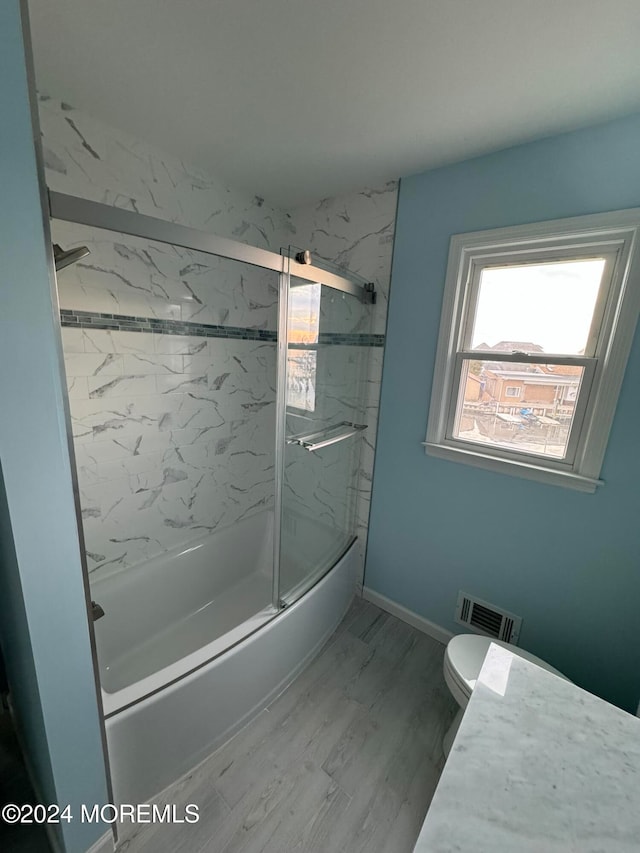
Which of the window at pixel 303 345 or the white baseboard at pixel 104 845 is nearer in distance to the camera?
the white baseboard at pixel 104 845

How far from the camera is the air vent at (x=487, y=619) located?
1.66 metres

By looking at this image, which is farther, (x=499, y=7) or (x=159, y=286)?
(x=159, y=286)

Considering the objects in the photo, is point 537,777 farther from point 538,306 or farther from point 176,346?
point 176,346

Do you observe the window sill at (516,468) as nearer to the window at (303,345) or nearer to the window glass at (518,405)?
the window glass at (518,405)

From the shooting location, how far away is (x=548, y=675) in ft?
2.08

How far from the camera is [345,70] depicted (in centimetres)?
111

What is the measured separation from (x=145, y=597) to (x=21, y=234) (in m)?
1.77

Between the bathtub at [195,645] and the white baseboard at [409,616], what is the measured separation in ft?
0.47

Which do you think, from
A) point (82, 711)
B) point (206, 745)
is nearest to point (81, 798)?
point (82, 711)

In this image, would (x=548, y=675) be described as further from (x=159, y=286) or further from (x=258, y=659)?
(x=159, y=286)

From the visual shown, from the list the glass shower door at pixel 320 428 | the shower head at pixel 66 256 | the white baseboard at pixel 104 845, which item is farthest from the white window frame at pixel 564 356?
the white baseboard at pixel 104 845

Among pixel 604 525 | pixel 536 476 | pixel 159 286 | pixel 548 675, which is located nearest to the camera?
pixel 548 675

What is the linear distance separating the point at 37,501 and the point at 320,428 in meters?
1.30

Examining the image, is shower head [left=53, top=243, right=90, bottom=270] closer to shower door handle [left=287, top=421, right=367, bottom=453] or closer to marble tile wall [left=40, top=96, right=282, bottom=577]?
marble tile wall [left=40, top=96, right=282, bottom=577]
